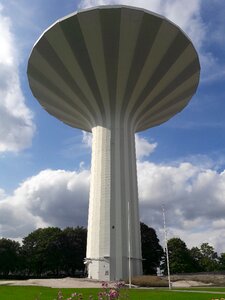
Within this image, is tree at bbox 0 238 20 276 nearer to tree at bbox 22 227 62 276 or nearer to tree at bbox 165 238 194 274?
tree at bbox 22 227 62 276

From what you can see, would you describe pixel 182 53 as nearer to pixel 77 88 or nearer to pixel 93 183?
pixel 77 88

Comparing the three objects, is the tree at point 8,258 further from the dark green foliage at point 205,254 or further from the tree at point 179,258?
the dark green foliage at point 205,254

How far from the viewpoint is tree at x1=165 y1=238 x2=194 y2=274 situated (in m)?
61.4

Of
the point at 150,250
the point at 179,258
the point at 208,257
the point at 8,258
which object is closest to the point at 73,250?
the point at 8,258

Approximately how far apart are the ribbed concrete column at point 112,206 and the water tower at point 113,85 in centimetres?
8

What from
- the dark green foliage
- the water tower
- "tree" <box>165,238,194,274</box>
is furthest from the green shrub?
the dark green foliage

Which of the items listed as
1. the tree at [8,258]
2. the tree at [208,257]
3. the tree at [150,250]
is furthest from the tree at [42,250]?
the tree at [208,257]

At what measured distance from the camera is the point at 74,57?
30.7 metres

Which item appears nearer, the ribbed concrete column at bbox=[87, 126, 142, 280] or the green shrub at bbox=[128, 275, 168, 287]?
the green shrub at bbox=[128, 275, 168, 287]

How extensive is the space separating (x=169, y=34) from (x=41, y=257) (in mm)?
47168

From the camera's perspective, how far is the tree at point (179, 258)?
202 ft

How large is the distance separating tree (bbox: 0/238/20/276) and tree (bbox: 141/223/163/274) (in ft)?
80.3

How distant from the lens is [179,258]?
62.7 m

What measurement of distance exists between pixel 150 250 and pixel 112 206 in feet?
96.1
